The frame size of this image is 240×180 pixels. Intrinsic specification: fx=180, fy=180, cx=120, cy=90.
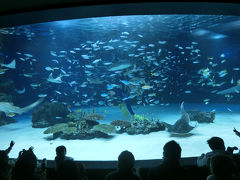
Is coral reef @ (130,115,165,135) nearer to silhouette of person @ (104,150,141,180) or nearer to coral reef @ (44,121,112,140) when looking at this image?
coral reef @ (44,121,112,140)

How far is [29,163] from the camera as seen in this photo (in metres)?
2.38

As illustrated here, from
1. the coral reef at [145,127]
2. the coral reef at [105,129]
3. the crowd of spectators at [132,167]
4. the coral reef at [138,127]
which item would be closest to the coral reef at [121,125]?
the coral reef at [138,127]

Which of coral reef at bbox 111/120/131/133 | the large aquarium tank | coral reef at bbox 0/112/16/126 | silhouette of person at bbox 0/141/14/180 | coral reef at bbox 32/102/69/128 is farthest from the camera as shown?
coral reef at bbox 0/112/16/126

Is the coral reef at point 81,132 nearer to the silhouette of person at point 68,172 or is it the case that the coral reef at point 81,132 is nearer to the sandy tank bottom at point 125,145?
the sandy tank bottom at point 125,145

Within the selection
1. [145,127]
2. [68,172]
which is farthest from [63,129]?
[68,172]

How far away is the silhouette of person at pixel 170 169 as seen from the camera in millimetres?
2375

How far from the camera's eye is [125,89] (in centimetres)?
1458

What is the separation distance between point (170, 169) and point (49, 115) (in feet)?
37.0

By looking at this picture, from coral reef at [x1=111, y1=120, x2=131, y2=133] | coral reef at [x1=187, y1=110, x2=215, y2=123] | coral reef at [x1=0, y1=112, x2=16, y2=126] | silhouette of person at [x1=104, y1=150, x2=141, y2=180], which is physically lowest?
silhouette of person at [x1=104, y1=150, x2=141, y2=180]

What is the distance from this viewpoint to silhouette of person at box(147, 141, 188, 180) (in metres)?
2.38

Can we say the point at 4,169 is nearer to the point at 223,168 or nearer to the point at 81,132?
the point at 223,168

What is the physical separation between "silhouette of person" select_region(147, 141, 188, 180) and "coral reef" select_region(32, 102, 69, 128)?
34.8 ft

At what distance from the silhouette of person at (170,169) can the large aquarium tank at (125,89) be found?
326 centimetres

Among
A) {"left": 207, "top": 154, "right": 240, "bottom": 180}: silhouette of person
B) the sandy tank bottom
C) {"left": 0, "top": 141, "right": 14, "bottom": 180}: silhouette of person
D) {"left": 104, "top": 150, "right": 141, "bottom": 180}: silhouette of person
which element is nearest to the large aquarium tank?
the sandy tank bottom
